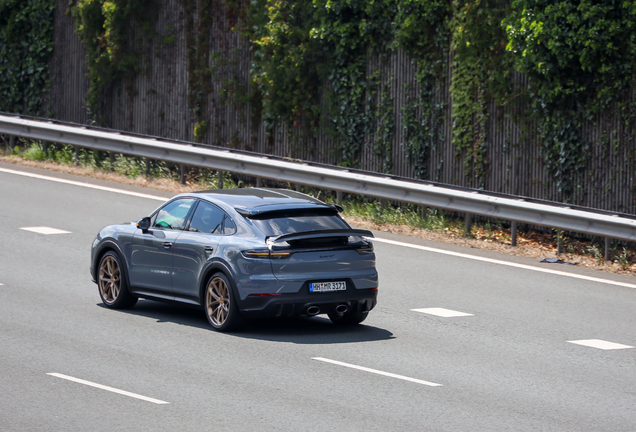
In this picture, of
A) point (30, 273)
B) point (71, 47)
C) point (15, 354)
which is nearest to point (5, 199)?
point (30, 273)

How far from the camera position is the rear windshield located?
10.6m

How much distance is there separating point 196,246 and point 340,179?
8.00 m

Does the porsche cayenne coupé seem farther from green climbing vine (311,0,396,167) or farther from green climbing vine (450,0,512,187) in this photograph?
green climbing vine (311,0,396,167)

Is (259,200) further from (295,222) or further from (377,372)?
(377,372)

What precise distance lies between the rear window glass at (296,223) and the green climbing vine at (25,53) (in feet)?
57.7

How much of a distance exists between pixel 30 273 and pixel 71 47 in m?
13.8

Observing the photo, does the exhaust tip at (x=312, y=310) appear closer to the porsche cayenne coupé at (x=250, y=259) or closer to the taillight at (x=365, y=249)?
the porsche cayenne coupé at (x=250, y=259)

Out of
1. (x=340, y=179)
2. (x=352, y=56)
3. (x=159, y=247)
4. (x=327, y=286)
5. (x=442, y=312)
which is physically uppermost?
(x=352, y=56)

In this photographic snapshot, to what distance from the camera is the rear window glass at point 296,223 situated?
10.6m

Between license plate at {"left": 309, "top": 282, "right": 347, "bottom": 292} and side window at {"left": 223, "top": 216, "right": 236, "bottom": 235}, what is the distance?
110 cm

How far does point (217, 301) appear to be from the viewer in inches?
424

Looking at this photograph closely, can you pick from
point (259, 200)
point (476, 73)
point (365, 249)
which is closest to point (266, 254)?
point (259, 200)

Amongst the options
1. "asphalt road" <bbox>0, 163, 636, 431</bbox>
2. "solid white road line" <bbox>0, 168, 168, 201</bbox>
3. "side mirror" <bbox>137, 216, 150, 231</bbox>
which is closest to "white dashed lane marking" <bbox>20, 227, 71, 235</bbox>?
"asphalt road" <bbox>0, 163, 636, 431</bbox>

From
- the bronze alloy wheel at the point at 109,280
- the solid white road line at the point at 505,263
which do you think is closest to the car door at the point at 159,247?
the bronze alloy wheel at the point at 109,280
